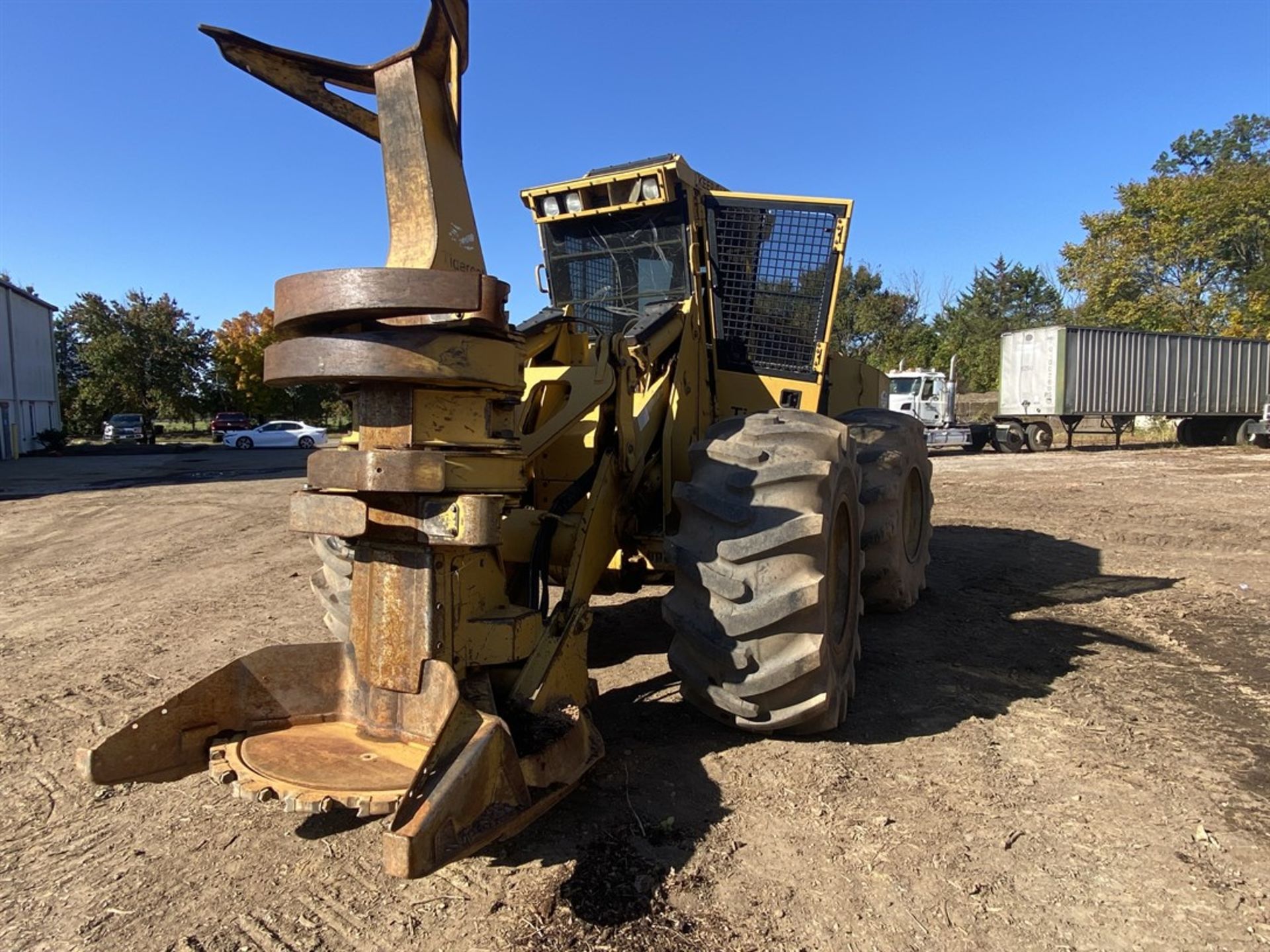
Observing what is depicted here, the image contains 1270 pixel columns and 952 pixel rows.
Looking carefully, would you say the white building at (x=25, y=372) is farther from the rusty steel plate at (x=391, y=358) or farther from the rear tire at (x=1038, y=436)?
the rusty steel plate at (x=391, y=358)

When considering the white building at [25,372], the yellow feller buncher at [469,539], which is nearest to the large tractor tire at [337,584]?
the yellow feller buncher at [469,539]

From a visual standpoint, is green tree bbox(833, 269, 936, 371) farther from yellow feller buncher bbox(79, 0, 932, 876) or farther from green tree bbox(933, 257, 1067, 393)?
yellow feller buncher bbox(79, 0, 932, 876)

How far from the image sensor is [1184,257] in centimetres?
3959

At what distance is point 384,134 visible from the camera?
301 cm

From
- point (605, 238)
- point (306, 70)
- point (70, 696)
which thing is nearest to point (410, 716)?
point (306, 70)

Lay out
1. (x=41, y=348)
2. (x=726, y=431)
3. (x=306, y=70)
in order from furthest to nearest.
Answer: (x=41, y=348) → (x=726, y=431) → (x=306, y=70)

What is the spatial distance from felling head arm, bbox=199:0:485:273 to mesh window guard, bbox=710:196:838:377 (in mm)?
2638

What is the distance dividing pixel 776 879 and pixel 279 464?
2600cm

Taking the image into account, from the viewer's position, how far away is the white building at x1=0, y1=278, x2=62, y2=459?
108 feet

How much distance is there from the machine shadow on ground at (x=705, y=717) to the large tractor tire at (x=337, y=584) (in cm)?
133

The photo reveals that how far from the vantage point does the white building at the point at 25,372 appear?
108 ft

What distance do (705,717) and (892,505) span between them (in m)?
1.93

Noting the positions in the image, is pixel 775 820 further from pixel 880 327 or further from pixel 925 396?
pixel 880 327

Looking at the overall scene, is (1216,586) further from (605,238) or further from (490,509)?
(490,509)
